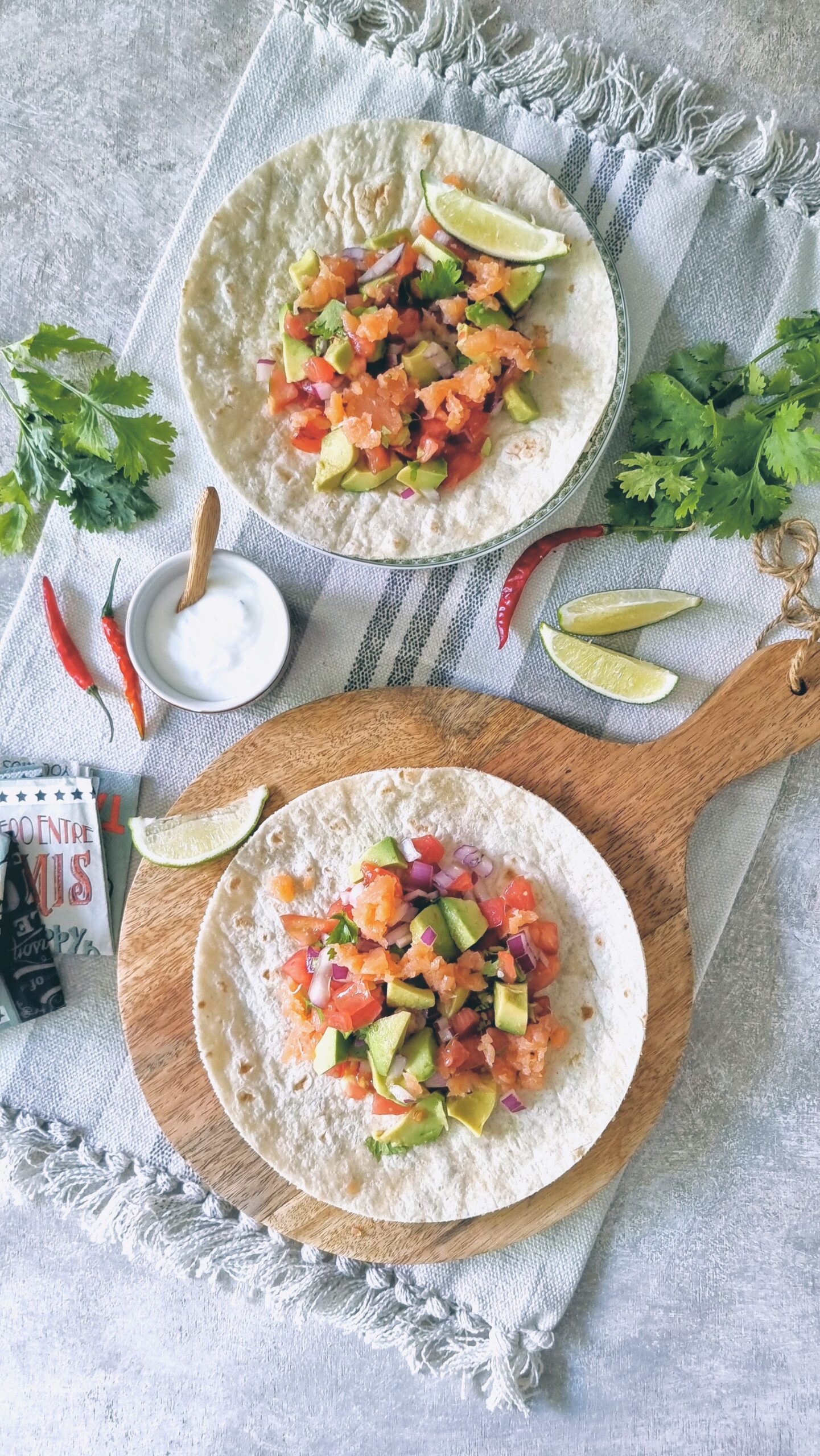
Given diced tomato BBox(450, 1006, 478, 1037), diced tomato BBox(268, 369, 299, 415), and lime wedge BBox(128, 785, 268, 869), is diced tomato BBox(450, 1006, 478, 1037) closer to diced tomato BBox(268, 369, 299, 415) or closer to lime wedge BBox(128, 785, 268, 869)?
lime wedge BBox(128, 785, 268, 869)

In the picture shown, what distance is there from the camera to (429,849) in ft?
9.33

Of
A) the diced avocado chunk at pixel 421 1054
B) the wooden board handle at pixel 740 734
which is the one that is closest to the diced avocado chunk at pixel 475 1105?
the diced avocado chunk at pixel 421 1054

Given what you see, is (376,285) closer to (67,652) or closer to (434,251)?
(434,251)

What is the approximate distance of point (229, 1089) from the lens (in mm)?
2805

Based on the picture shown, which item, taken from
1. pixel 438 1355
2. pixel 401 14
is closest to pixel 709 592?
pixel 401 14

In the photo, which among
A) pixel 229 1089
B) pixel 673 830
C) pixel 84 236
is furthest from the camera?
pixel 84 236

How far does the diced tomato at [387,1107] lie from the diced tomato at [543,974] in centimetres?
47

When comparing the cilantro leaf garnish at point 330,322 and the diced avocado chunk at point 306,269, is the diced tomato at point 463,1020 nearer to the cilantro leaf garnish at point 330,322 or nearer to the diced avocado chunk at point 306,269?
the cilantro leaf garnish at point 330,322

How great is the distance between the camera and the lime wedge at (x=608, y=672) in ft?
9.97

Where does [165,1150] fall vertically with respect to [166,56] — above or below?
below

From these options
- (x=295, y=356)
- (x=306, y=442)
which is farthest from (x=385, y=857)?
(x=295, y=356)

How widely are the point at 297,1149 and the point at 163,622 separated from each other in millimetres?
1541

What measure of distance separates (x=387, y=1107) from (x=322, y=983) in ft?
1.21

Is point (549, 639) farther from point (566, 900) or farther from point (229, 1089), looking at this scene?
point (229, 1089)
